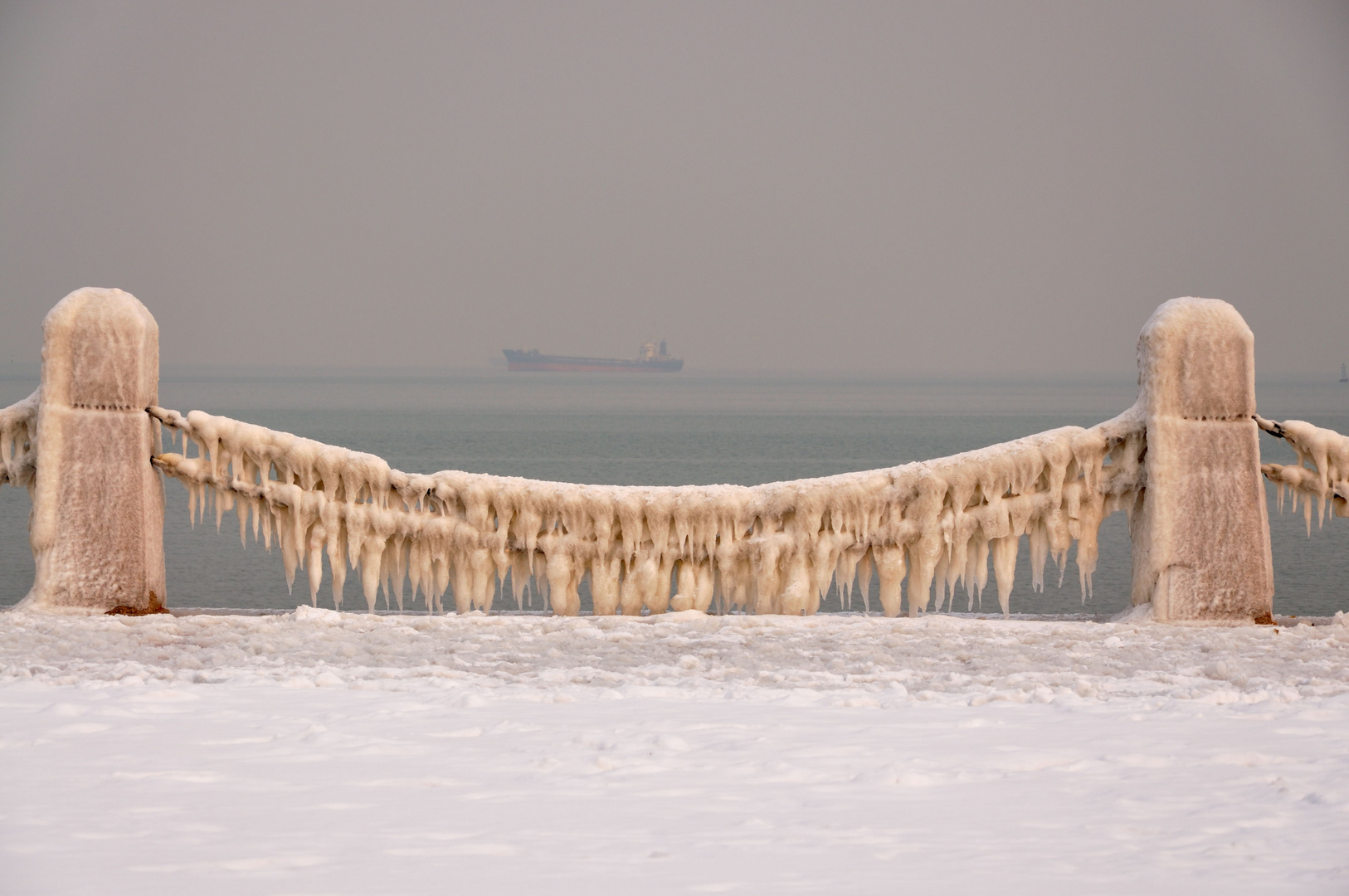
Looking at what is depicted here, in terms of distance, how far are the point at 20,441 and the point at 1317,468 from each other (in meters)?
7.90

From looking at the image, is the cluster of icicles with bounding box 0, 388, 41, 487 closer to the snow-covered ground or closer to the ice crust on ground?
the ice crust on ground

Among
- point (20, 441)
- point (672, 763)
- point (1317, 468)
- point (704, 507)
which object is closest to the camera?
point (672, 763)

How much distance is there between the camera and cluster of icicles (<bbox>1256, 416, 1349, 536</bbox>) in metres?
7.82

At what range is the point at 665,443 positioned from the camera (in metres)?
72.8

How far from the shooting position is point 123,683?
5906 millimetres

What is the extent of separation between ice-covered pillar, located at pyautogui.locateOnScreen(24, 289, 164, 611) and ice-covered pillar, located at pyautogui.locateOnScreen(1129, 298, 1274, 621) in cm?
595

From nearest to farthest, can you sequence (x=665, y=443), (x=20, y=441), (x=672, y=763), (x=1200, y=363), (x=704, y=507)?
(x=672, y=763) → (x=1200, y=363) → (x=704, y=507) → (x=20, y=441) → (x=665, y=443)

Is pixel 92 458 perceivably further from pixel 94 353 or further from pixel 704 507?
pixel 704 507

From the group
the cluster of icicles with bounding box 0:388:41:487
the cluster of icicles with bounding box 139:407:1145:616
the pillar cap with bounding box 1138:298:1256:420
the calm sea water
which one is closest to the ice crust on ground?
the cluster of icicles with bounding box 139:407:1145:616

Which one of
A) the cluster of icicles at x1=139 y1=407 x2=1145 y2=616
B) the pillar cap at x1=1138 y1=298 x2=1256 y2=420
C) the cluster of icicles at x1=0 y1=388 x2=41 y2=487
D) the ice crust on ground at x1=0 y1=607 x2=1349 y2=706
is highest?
the pillar cap at x1=1138 y1=298 x2=1256 y2=420

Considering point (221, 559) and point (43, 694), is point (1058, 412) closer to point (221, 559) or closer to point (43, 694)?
point (221, 559)

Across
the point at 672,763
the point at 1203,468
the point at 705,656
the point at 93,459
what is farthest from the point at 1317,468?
the point at 93,459

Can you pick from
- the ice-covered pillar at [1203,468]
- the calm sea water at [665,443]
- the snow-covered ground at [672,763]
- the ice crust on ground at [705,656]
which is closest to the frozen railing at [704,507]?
the ice-covered pillar at [1203,468]

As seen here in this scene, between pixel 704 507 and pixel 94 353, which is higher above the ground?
pixel 94 353
